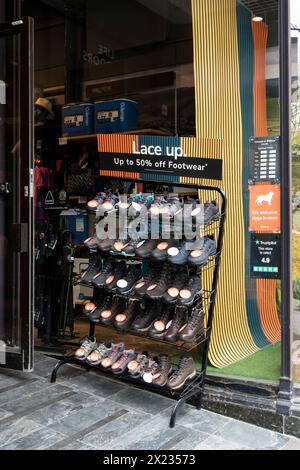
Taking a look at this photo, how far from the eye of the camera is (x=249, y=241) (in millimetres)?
3365

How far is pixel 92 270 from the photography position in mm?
3404

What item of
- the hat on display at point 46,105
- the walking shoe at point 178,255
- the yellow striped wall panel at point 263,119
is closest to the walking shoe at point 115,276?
the walking shoe at point 178,255

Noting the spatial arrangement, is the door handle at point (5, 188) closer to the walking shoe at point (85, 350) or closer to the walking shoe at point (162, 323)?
the walking shoe at point (85, 350)

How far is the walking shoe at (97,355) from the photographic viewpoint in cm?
329

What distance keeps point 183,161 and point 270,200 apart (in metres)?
0.63

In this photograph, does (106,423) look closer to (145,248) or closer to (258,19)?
(145,248)

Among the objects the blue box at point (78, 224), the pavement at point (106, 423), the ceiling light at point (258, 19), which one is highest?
the ceiling light at point (258, 19)

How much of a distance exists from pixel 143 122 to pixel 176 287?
2.81m

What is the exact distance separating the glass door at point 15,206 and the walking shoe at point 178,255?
1119 mm

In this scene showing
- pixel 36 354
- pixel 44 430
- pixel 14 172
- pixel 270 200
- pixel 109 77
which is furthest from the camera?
pixel 109 77

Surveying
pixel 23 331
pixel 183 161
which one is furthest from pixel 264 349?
pixel 23 331

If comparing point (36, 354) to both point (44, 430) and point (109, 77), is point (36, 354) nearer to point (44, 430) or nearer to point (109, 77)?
point (44, 430)

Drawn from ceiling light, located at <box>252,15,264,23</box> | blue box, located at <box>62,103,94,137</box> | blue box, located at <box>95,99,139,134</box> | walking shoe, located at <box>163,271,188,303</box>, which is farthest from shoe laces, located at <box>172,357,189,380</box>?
blue box, located at <box>62,103,94,137</box>

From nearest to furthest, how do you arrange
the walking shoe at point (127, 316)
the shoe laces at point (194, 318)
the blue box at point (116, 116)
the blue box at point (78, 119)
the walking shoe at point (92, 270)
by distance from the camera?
the shoe laces at point (194, 318)
the walking shoe at point (127, 316)
the walking shoe at point (92, 270)
the blue box at point (116, 116)
the blue box at point (78, 119)
